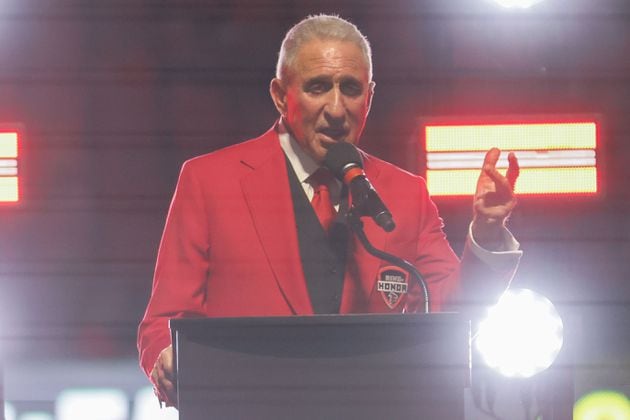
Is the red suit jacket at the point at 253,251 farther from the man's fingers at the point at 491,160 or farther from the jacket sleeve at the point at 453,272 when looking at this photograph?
the man's fingers at the point at 491,160

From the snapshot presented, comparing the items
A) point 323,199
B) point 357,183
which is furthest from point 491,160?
point 323,199

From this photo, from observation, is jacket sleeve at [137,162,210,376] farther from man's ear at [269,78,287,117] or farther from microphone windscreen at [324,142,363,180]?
microphone windscreen at [324,142,363,180]

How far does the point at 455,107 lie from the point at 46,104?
1260 mm

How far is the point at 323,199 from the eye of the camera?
251 cm

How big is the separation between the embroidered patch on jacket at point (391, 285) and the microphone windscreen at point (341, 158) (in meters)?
0.47

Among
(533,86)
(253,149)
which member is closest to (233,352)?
(253,149)

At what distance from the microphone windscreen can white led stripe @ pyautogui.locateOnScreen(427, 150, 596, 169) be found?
52.5 inches

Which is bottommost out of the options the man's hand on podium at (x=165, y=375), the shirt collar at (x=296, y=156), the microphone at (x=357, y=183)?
the man's hand on podium at (x=165, y=375)

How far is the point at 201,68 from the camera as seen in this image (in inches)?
143

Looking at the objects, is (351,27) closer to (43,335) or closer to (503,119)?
(503,119)

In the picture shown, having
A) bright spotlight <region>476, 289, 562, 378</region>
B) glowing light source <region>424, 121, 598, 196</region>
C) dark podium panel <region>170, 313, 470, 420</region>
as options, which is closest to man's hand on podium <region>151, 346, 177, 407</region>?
dark podium panel <region>170, 313, 470, 420</region>

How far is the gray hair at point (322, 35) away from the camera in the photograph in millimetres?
2570

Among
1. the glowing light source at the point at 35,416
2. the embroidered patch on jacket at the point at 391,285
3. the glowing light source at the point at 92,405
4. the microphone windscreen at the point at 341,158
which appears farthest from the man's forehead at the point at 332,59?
the glowing light source at the point at 35,416

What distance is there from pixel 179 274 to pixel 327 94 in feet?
1.60
